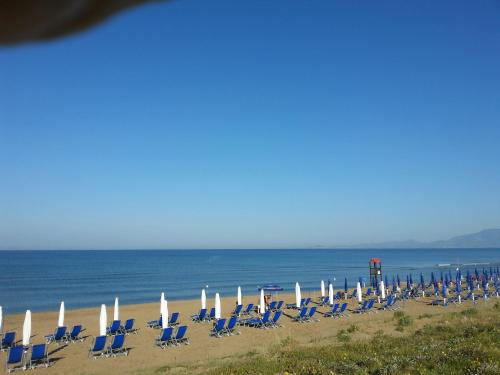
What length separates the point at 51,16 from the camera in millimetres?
839

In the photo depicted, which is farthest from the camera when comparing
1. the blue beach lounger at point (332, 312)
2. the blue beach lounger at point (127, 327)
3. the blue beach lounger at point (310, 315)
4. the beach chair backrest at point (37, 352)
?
the blue beach lounger at point (332, 312)

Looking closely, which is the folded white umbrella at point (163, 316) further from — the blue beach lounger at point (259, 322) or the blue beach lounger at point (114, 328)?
the blue beach lounger at point (259, 322)

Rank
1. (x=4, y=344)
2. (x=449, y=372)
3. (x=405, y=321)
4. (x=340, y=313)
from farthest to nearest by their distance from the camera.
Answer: (x=340, y=313), (x=405, y=321), (x=4, y=344), (x=449, y=372)

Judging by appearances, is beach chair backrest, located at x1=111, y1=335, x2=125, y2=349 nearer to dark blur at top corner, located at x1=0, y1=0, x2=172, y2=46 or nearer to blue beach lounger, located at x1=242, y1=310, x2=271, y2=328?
blue beach lounger, located at x1=242, y1=310, x2=271, y2=328

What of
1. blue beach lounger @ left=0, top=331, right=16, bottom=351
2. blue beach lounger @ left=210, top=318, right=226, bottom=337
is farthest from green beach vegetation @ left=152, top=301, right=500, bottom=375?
blue beach lounger @ left=0, top=331, right=16, bottom=351

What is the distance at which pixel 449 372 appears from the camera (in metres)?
6.63

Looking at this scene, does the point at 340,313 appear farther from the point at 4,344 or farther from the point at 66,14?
the point at 66,14

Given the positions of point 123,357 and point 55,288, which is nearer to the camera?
point 123,357

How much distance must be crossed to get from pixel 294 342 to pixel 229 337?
8.73 feet

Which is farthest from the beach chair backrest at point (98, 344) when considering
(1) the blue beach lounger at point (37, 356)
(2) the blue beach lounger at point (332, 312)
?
(2) the blue beach lounger at point (332, 312)

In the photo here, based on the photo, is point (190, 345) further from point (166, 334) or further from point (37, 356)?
point (37, 356)

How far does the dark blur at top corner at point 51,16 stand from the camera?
2.71 feet

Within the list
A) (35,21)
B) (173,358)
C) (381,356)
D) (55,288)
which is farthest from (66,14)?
(55,288)

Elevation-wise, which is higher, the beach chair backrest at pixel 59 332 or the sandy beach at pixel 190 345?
the beach chair backrest at pixel 59 332
